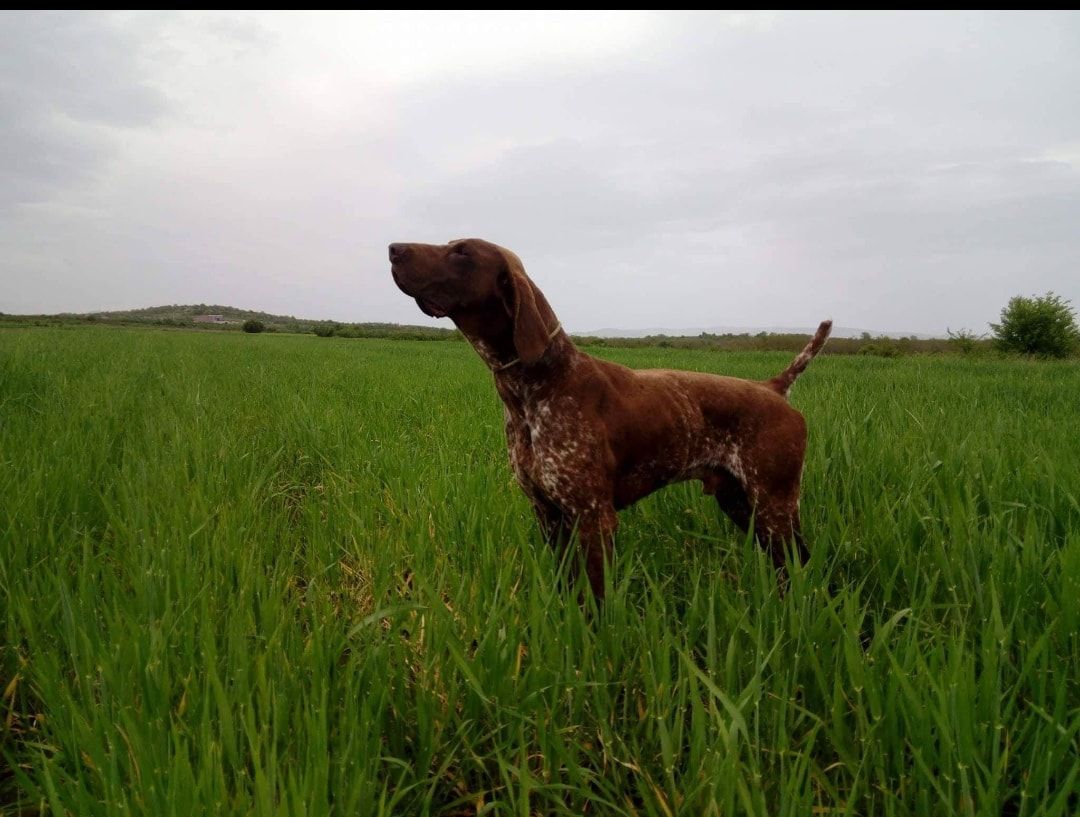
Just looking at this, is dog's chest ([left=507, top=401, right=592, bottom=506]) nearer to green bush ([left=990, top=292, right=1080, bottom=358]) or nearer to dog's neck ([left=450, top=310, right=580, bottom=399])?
dog's neck ([left=450, top=310, right=580, bottom=399])

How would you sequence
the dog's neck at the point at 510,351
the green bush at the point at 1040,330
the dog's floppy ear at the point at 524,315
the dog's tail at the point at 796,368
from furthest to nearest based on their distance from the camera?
the green bush at the point at 1040,330
the dog's tail at the point at 796,368
the dog's neck at the point at 510,351
the dog's floppy ear at the point at 524,315

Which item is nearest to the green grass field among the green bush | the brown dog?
the brown dog

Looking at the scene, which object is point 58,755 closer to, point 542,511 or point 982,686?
point 542,511

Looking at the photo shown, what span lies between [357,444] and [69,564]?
220 cm

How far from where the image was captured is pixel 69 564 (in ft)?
8.09

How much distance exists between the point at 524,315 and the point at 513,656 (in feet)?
3.81

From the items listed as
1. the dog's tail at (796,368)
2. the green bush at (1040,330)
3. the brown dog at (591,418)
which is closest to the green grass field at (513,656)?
the brown dog at (591,418)

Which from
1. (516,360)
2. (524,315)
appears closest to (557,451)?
(516,360)

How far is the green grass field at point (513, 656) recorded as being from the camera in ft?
4.17

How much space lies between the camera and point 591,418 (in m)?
2.31

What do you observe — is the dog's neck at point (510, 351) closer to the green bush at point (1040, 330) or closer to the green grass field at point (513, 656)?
the green grass field at point (513, 656)

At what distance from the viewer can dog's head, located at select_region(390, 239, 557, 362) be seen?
2.17 meters

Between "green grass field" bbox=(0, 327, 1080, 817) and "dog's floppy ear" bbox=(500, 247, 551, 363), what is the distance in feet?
2.40

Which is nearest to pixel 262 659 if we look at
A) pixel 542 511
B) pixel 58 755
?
pixel 58 755
